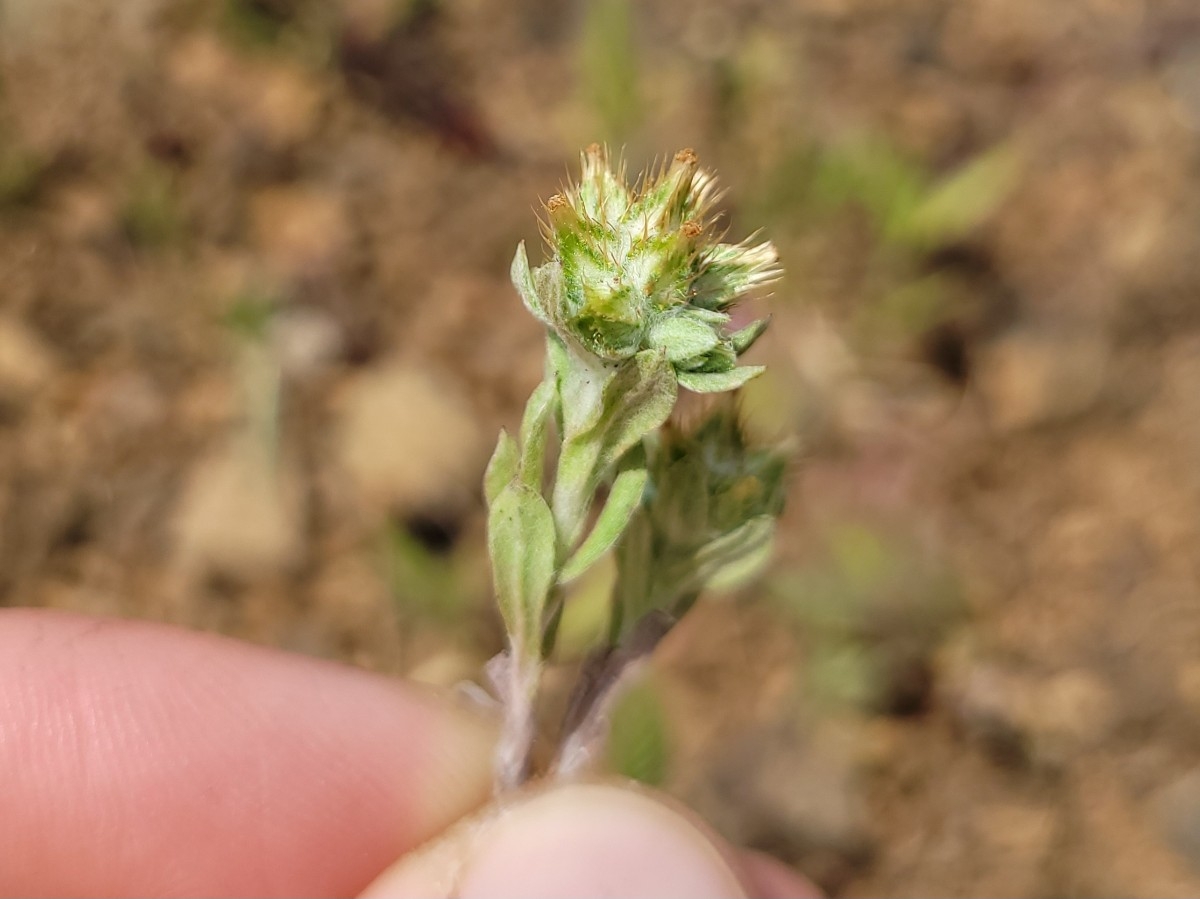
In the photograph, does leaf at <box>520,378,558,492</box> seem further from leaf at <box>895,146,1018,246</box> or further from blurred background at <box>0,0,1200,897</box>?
leaf at <box>895,146,1018,246</box>

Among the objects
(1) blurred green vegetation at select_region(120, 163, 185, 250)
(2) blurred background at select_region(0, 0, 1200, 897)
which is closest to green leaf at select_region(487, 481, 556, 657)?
(2) blurred background at select_region(0, 0, 1200, 897)

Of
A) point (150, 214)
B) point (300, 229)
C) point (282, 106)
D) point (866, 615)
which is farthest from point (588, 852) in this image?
point (282, 106)

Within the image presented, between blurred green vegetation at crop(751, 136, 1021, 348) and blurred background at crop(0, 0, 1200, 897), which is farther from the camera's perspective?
blurred green vegetation at crop(751, 136, 1021, 348)

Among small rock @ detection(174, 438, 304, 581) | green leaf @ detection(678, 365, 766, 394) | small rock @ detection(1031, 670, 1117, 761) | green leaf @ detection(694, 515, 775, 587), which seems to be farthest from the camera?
small rock @ detection(174, 438, 304, 581)

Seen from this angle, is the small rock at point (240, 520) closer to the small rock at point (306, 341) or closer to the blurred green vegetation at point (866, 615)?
the small rock at point (306, 341)

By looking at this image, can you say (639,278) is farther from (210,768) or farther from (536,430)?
(210,768)

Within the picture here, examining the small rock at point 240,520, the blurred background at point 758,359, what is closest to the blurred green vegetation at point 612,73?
the blurred background at point 758,359
